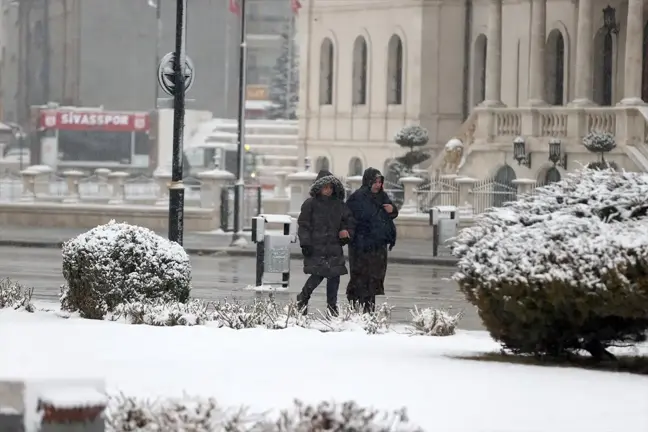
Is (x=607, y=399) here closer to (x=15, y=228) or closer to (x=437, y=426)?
(x=437, y=426)

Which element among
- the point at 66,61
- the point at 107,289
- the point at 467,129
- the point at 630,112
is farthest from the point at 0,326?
the point at 66,61

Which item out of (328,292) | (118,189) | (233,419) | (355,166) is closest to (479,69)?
(355,166)

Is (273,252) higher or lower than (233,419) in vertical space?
higher

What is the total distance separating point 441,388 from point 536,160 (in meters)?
31.4

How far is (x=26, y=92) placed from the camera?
76500 mm

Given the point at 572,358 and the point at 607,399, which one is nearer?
the point at 607,399

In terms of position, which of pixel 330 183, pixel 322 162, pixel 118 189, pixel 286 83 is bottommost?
pixel 118 189

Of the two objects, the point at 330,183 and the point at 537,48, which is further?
the point at 537,48

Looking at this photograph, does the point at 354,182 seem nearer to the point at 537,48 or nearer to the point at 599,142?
the point at 599,142

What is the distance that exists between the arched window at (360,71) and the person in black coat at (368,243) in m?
33.1

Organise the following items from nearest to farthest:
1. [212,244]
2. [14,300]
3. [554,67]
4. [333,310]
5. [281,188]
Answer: [14,300]
[333,310]
[212,244]
[281,188]
[554,67]

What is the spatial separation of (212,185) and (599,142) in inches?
370

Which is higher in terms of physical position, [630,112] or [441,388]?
[630,112]

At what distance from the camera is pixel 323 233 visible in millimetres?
17344
